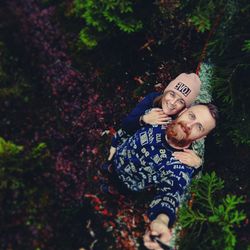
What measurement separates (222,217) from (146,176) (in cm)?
109

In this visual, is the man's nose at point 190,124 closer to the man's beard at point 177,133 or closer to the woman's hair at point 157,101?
the man's beard at point 177,133

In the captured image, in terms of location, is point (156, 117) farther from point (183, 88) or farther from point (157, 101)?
point (183, 88)

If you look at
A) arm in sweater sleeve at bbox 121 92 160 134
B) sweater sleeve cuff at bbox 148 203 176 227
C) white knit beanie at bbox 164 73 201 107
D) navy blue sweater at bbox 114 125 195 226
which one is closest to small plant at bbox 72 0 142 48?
arm in sweater sleeve at bbox 121 92 160 134

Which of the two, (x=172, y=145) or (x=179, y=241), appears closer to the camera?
(x=172, y=145)

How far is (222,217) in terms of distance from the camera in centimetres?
462

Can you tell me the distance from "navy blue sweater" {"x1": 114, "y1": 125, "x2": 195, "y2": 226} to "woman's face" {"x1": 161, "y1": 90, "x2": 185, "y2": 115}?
0.83ft

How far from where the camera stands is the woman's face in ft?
15.9

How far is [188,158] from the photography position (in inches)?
183

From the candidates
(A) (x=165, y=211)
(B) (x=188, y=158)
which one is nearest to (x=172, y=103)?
(B) (x=188, y=158)

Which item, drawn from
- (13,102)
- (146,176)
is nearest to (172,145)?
(146,176)

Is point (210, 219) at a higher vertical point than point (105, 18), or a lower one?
lower

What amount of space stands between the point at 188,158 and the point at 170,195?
0.53m

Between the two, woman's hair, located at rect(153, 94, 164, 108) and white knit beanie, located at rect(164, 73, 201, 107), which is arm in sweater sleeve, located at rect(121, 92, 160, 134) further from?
white knit beanie, located at rect(164, 73, 201, 107)

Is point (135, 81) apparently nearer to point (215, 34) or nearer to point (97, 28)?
point (97, 28)
